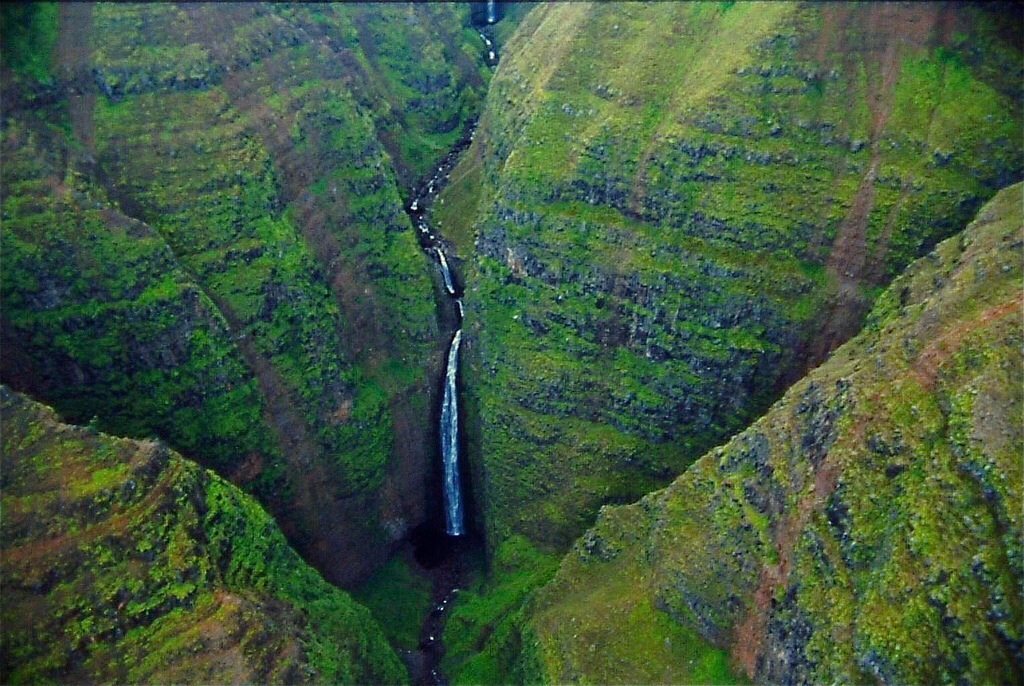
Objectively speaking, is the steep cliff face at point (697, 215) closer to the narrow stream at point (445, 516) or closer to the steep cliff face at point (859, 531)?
the narrow stream at point (445, 516)

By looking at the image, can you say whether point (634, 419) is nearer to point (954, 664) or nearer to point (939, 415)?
point (939, 415)

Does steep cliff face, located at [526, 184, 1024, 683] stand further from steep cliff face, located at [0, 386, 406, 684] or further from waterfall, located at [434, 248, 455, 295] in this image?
waterfall, located at [434, 248, 455, 295]

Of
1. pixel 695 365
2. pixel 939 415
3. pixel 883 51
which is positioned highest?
pixel 883 51

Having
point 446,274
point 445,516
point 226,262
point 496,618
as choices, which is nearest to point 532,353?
point 446,274

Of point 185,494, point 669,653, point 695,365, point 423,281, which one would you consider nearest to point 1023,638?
point 669,653

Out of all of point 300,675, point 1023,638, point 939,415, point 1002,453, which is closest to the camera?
point 1023,638

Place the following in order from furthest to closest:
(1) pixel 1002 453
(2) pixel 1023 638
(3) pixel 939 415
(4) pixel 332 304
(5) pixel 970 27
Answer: (4) pixel 332 304
(5) pixel 970 27
(3) pixel 939 415
(1) pixel 1002 453
(2) pixel 1023 638

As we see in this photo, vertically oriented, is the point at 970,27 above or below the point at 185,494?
above
